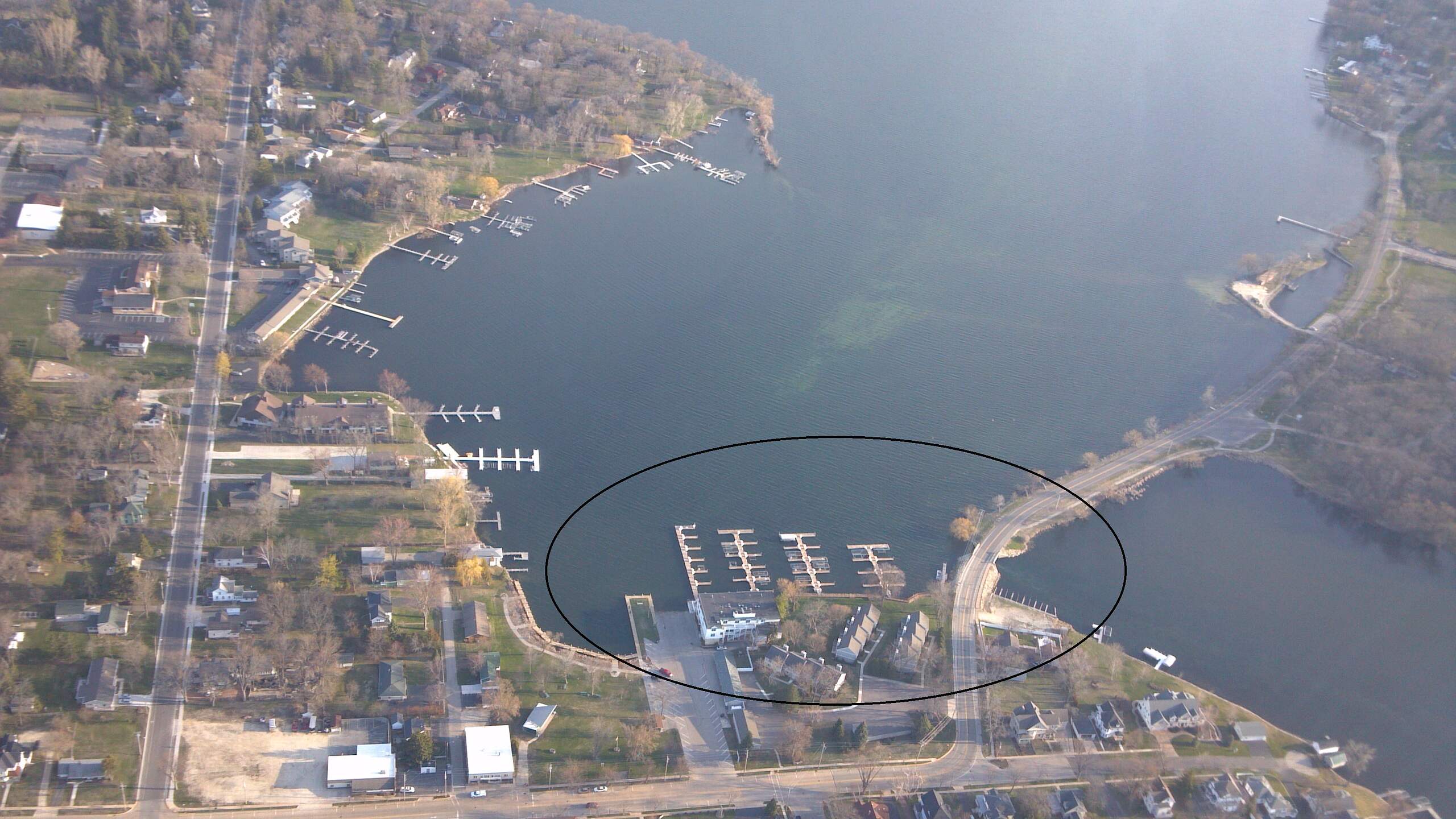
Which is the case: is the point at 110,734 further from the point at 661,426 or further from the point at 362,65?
the point at 362,65

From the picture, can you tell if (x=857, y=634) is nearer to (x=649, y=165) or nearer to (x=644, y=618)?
(x=644, y=618)

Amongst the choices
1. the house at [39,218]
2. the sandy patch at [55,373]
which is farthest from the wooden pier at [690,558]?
the house at [39,218]

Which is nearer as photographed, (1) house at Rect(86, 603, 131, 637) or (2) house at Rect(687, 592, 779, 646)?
(1) house at Rect(86, 603, 131, 637)

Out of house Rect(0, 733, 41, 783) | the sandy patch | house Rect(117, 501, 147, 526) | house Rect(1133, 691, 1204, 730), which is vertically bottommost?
house Rect(1133, 691, 1204, 730)

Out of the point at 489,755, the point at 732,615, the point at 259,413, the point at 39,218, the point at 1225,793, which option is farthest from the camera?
the point at 39,218

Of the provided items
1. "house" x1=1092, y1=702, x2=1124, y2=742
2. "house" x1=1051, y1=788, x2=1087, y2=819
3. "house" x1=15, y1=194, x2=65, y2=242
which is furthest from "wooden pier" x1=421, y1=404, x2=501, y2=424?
"house" x1=1051, y1=788, x2=1087, y2=819

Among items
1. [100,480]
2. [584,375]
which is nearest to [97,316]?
[100,480]

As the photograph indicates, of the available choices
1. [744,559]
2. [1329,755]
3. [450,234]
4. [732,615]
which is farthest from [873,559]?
[450,234]

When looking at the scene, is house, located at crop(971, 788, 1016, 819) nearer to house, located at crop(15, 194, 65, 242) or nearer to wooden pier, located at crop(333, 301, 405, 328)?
wooden pier, located at crop(333, 301, 405, 328)
